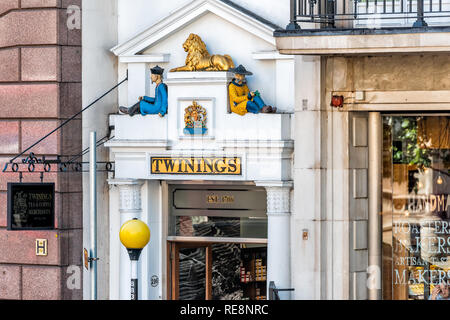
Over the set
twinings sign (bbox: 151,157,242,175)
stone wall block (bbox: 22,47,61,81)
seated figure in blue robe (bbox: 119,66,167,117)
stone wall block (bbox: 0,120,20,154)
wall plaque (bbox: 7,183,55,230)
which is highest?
stone wall block (bbox: 22,47,61,81)

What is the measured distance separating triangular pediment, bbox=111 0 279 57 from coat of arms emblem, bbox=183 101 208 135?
1251 millimetres

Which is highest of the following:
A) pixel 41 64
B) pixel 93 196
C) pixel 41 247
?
pixel 41 64

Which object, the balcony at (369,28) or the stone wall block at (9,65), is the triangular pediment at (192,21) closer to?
the balcony at (369,28)

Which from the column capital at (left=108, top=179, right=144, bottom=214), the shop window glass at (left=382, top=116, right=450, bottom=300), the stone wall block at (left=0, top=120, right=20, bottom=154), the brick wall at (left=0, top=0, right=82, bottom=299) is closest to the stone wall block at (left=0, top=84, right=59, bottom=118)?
the brick wall at (left=0, top=0, right=82, bottom=299)

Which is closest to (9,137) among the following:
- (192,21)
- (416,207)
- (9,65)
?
(9,65)

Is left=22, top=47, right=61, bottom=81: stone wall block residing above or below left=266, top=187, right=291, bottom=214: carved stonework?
above

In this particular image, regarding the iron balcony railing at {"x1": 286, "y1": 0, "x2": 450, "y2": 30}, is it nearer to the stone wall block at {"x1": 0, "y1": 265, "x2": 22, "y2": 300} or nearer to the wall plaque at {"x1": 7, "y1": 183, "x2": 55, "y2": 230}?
the wall plaque at {"x1": 7, "y1": 183, "x2": 55, "y2": 230}

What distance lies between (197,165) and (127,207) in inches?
52.1

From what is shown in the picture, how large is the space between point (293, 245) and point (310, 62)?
2627 millimetres

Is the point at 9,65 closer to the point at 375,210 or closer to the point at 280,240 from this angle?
the point at 280,240

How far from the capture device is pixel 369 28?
14.8m

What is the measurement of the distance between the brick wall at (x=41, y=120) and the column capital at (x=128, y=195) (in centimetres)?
62

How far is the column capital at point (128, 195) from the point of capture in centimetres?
1730

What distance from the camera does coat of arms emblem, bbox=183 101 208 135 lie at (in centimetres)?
1691
